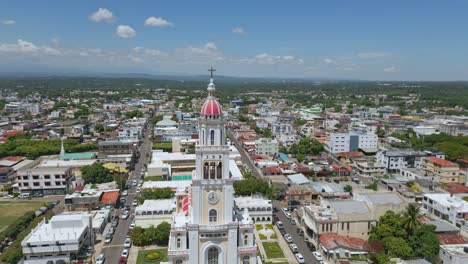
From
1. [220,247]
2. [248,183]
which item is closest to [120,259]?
[220,247]

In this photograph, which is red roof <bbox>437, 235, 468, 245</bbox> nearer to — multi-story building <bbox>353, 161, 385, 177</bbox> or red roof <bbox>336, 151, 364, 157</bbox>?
multi-story building <bbox>353, 161, 385, 177</bbox>

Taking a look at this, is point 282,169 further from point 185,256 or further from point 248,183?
point 185,256

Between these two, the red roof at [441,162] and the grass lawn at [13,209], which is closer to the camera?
the grass lawn at [13,209]

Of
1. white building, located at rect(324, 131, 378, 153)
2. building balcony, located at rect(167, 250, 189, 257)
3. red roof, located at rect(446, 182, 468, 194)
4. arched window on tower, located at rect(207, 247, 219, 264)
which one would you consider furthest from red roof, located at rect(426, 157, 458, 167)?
building balcony, located at rect(167, 250, 189, 257)

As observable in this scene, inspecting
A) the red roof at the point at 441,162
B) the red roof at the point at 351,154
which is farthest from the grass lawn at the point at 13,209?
the red roof at the point at 441,162

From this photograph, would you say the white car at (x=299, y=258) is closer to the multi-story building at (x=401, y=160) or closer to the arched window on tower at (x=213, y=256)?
the arched window on tower at (x=213, y=256)
